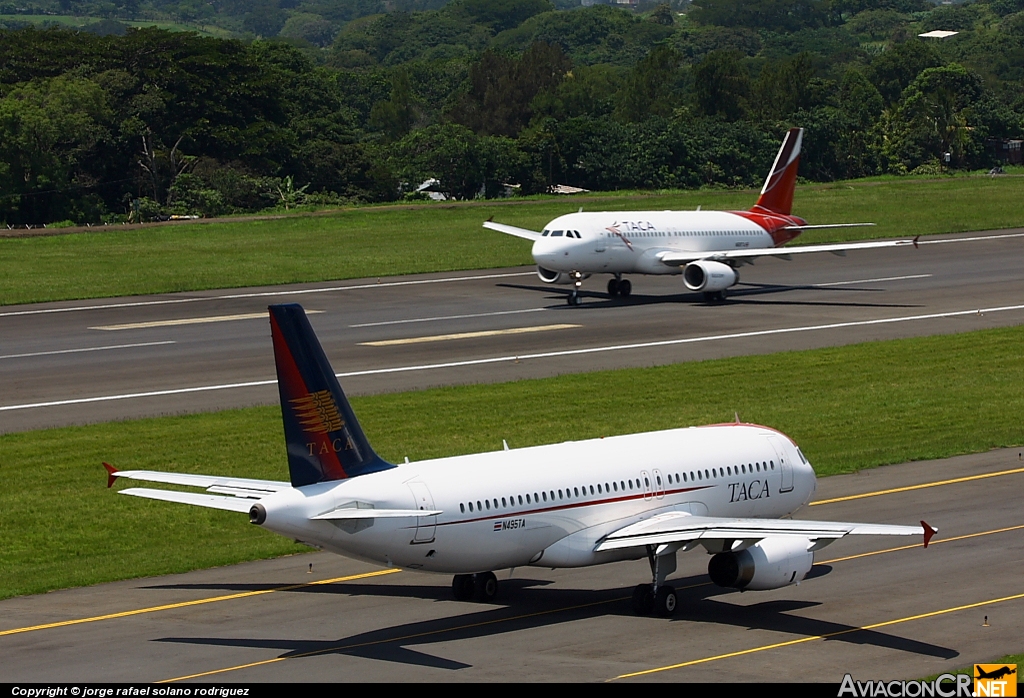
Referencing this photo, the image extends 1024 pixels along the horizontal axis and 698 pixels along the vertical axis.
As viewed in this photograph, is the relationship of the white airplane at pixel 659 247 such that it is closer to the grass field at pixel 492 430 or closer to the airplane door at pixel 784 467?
the grass field at pixel 492 430

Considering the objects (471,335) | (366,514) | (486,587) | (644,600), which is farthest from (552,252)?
(366,514)

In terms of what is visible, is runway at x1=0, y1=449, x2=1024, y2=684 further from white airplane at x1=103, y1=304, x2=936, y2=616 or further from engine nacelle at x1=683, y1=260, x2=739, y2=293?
engine nacelle at x1=683, y1=260, x2=739, y2=293

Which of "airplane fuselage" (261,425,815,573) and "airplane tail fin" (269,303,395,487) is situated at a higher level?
"airplane tail fin" (269,303,395,487)

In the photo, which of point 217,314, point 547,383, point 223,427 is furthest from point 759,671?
point 217,314

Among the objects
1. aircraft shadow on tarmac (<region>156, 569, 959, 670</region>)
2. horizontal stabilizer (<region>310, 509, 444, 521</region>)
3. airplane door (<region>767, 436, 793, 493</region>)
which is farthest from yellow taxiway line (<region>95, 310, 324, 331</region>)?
horizontal stabilizer (<region>310, 509, 444, 521</region>)

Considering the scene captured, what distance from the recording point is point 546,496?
99.3 ft

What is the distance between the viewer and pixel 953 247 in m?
104

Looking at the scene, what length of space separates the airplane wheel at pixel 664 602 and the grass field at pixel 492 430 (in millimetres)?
11142

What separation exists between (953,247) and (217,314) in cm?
5148

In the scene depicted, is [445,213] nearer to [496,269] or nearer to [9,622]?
[496,269]

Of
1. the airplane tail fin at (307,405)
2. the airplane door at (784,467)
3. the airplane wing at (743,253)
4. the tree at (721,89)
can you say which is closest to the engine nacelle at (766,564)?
the airplane door at (784,467)

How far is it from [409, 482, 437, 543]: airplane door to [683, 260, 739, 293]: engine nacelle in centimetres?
5362

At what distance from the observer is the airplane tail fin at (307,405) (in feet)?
91.9

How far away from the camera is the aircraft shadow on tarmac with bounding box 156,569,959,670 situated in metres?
28.4
